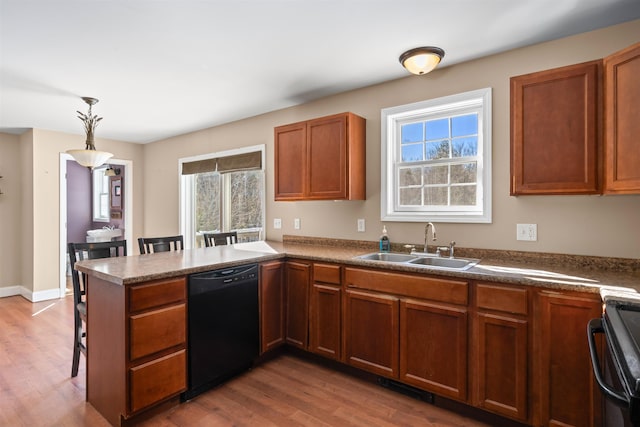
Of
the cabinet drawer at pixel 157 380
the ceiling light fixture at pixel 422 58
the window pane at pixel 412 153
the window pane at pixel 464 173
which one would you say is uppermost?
the ceiling light fixture at pixel 422 58

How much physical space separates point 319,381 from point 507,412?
1.24 m

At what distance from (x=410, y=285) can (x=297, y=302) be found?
1.05m

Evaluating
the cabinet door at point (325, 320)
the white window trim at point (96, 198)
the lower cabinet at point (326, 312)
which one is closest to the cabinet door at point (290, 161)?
the lower cabinet at point (326, 312)

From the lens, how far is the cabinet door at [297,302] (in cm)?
281

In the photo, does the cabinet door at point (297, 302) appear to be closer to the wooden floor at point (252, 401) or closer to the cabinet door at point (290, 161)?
the wooden floor at point (252, 401)

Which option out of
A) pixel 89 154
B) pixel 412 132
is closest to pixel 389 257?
pixel 412 132

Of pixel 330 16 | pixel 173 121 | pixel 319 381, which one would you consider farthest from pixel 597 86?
pixel 173 121

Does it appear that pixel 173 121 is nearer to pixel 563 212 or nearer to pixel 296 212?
pixel 296 212

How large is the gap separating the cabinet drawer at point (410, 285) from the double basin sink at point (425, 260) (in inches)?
5.0

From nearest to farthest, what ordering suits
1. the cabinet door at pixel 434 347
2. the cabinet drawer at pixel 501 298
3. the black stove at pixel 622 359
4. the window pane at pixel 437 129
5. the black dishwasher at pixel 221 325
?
the black stove at pixel 622 359 < the cabinet drawer at pixel 501 298 < the cabinet door at pixel 434 347 < the black dishwasher at pixel 221 325 < the window pane at pixel 437 129

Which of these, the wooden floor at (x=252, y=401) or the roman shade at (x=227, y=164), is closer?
the wooden floor at (x=252, y=401)

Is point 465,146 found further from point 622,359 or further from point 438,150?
point 622,359

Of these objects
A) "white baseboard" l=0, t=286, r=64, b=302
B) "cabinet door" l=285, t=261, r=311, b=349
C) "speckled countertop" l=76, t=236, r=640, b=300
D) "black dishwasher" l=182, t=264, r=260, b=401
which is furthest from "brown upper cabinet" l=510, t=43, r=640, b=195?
"white baseboard" l=0, t=286, r=64, b=302

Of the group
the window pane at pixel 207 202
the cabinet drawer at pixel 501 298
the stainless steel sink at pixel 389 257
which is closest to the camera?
the cabinet drawer at pixel 501 298
